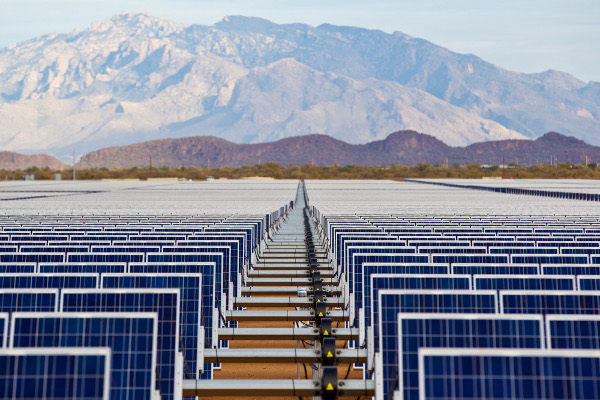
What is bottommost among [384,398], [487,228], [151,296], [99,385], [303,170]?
[384,398]

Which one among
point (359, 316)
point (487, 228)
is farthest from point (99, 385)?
point (487, 228)

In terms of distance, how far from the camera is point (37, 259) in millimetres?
11305

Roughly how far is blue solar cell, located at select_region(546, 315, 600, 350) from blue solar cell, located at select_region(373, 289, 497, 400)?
3.67ft

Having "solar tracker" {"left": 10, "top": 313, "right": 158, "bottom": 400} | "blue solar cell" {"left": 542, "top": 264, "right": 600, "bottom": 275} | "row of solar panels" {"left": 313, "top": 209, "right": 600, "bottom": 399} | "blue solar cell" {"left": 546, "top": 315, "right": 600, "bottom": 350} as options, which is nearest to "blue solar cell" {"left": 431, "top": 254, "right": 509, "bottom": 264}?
"row of solar panels" {"left": 313, "top": 209, "right": 600, "bottom": 399}

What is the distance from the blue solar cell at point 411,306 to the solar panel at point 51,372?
2.97 m

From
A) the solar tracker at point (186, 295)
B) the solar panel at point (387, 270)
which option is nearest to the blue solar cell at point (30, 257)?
the solar tracker at point (186, 295)

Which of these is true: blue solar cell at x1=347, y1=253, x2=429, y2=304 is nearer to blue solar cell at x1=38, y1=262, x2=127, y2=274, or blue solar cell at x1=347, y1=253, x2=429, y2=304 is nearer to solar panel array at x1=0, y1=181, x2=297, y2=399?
solar panel array at x1=0, y1=181, x2=297, y2=399

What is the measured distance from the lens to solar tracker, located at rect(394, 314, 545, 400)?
19.4 feet

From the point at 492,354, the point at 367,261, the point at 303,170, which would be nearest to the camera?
the point at 492,354

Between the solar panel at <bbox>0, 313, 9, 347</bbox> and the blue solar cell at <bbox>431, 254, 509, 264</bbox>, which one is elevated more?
the blue solar cell at <bbox>431, 254, 509, 264</bbox>

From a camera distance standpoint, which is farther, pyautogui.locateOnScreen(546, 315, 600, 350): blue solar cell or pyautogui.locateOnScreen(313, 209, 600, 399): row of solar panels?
pyautogui.locateOnScreen(546, 315, 600, 350): blue solar cell

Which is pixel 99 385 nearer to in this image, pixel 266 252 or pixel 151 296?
pixel 151 296

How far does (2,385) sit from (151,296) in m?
2.35

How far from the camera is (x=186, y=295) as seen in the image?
841 centimetres
